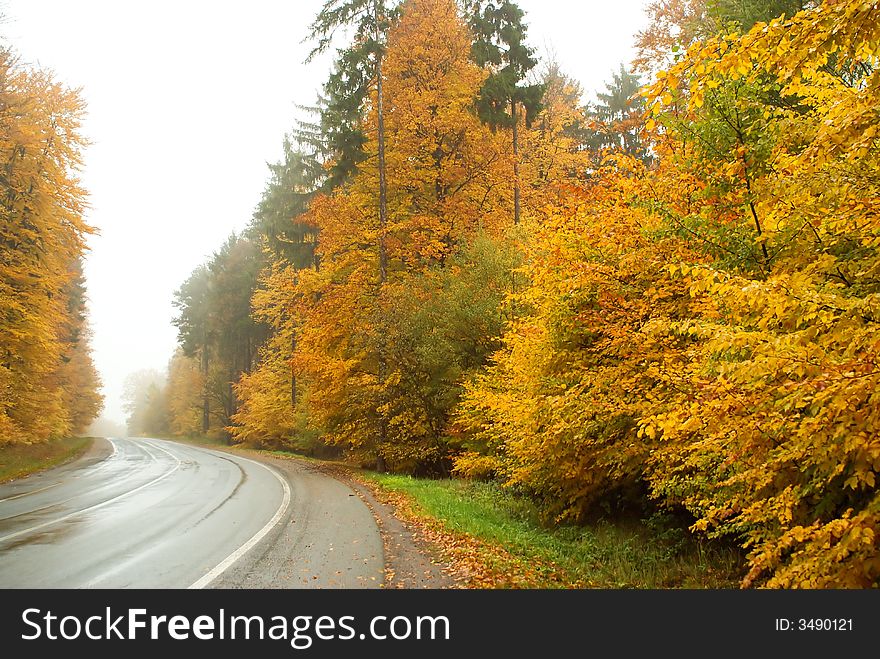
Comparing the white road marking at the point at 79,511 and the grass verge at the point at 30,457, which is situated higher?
the white road marking at the point at 79,511

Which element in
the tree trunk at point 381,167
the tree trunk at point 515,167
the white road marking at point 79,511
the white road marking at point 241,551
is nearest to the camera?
the white road marking at point 241,551

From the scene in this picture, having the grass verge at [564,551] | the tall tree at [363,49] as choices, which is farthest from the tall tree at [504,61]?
the grass verge at [564,551]

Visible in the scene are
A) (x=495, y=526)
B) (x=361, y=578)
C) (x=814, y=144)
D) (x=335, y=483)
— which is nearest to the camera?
(x=814, y=144)

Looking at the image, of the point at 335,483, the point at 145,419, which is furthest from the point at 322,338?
the point at 145,419

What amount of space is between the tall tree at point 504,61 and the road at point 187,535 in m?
13.2

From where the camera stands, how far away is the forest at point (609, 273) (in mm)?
3713

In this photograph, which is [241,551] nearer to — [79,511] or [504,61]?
[79,511]

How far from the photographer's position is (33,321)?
18.6 metres

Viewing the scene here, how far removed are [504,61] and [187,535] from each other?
65.6ft

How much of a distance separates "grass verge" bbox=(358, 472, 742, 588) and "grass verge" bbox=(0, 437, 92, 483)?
53.4 ft

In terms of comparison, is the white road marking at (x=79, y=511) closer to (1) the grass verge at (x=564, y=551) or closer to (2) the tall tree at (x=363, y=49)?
(1) the grass verge at (x=564, y=551)
